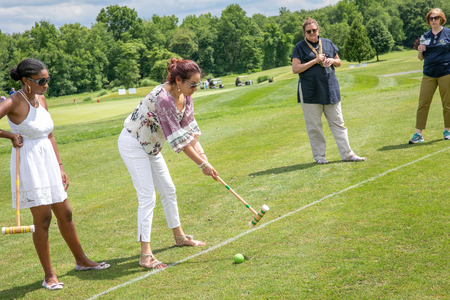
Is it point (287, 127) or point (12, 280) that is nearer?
point (12, 280)

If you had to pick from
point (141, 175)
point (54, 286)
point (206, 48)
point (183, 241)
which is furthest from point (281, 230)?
point (206, 48)

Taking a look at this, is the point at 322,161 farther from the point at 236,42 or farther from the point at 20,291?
the point at 236,42

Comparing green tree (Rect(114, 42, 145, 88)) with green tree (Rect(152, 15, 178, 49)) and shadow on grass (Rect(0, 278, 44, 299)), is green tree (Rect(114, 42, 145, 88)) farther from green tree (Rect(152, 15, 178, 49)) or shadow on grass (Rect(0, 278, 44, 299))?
shadow on grass (Rect(0, 278, 44, 299))

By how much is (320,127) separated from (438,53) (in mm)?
2921

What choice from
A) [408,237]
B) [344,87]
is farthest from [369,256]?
[344,87]

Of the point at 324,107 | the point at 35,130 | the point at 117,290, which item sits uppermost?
the point at 35,130

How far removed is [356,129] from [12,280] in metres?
8.98

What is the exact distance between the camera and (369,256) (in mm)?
4023

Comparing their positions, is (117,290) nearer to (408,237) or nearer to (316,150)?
(408,237)

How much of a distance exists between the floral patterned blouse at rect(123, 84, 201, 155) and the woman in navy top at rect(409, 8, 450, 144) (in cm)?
601

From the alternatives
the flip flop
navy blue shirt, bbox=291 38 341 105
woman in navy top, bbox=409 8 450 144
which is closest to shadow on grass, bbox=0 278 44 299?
the flip flop

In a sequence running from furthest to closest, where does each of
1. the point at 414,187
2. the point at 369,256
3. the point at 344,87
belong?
the point at 344,87, the point at 414,187, the point at 369,256

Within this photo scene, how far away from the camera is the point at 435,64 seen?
8406 mm

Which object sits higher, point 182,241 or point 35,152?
point 35,152
